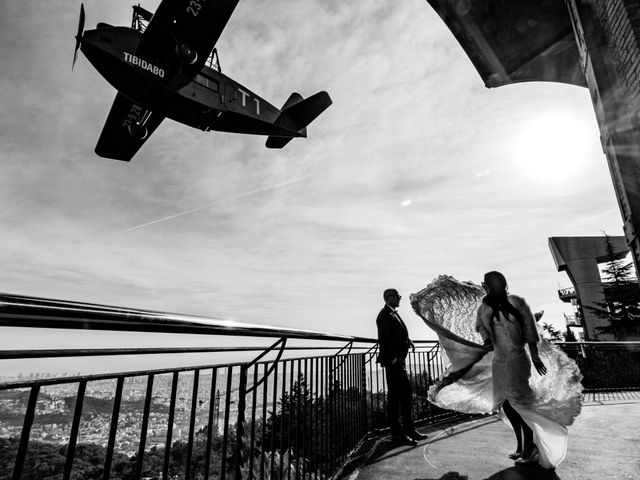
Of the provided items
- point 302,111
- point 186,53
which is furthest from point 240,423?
point 302,111

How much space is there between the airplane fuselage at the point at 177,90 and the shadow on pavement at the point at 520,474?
14254 mm

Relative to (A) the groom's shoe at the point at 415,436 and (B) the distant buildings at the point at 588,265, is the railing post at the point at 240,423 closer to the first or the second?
(A) the groom's shoe at the point at 415,436

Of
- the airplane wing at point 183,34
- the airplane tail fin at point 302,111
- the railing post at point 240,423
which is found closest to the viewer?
the railing post at point 240,423

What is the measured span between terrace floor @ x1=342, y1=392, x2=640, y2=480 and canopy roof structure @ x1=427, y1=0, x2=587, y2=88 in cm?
682

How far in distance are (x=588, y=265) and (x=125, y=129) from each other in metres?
33.4

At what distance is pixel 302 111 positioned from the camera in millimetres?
20016

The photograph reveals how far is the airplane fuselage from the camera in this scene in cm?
1191

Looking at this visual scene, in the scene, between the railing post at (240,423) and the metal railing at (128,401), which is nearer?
the metal railing at (128,401)

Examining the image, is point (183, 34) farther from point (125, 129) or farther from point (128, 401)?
point (128, 401)

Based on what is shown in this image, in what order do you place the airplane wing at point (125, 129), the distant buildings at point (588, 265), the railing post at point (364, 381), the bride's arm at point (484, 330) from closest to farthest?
the bride's arm at point (484, 330) < the railing post at point (364, 381) < the airplane wing at point (125, 129) < the distant buildings at point (588, 265)

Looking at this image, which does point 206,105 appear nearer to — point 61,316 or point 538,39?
point 538,39

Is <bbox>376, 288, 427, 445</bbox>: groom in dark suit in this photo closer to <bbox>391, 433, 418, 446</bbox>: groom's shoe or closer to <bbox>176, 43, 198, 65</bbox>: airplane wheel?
<bbox>391, 433, 418, 446</bbox>: groom's shoe

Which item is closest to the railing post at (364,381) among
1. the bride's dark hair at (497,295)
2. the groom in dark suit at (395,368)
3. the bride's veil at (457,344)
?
the groom in dark suit at (395,368)

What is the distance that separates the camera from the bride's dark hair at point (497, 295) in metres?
3.83
